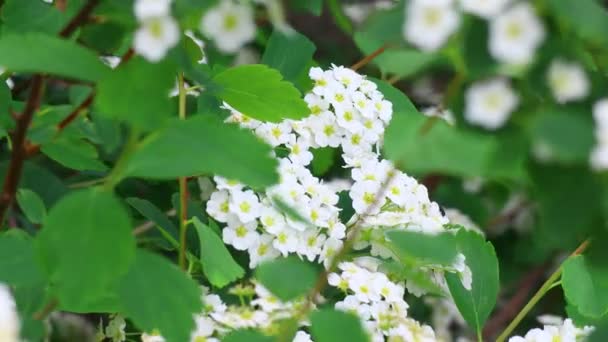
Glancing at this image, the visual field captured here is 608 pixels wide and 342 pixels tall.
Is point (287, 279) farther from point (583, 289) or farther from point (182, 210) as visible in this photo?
point (583, 289)

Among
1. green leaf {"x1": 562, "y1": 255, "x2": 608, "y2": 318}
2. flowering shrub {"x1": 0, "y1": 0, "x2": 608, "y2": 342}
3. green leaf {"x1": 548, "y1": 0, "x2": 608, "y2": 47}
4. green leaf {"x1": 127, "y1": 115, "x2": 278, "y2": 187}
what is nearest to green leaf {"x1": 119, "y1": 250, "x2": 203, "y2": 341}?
flowering shrub {"x1": 0, "y1": 0, "x2": 608, "y2": 342}

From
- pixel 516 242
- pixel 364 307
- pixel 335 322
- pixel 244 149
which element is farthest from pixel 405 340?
pixel 516 242

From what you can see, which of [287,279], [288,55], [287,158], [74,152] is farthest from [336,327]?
[288,55]

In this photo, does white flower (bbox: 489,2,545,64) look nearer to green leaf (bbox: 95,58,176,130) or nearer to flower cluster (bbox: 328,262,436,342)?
green leaf (bbox: 95,58,176,130)

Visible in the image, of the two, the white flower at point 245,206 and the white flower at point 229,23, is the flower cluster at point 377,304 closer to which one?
the white flower at point 245,206

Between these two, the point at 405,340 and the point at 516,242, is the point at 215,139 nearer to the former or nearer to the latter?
the point at 405,340

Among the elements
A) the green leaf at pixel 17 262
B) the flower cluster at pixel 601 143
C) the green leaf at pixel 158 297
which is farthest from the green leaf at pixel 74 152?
the flower cluster at pixel 601 143
